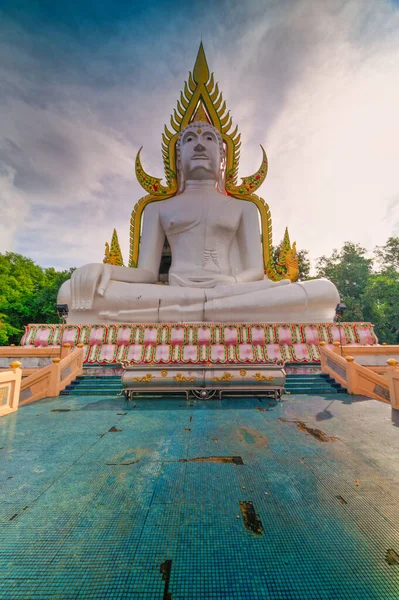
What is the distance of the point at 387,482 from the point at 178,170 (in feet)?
35.0

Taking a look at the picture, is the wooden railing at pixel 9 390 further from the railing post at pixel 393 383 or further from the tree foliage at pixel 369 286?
the tree foliage at pixel 369 286

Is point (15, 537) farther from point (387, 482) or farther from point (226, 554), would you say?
point (387, 482)

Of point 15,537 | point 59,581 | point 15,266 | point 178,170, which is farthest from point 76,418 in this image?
point 15,266

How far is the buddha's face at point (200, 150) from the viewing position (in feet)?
29.9

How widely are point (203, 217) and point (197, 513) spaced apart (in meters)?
8.40

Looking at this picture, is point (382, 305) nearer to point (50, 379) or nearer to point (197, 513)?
point (50, 379)

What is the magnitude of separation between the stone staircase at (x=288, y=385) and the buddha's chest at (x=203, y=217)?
5.05 metres

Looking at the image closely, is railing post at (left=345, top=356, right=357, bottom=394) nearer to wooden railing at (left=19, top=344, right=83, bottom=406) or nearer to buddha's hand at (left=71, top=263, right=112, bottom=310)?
wooden railing at (left=19, top=344, right=83, bottom=406)

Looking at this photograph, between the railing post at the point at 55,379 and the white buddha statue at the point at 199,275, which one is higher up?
the white buddha statue at the point at 199,275

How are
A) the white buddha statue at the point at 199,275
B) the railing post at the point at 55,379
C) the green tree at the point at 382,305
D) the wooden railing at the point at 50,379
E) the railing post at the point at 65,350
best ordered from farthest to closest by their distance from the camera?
the green tree at the point at 382,305 → the white buddha statue at the point at 199,275 → the railing post at the point at 65,350 → the railing post at the point at 55,379 → the wooden railing at the point at 50,379

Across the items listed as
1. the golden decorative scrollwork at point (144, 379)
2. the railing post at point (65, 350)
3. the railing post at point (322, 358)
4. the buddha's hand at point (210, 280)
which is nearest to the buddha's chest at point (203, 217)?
the buddha's hand at point (210, 280)

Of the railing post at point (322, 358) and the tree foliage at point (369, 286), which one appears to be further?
the tree foliage at point (369, 286)

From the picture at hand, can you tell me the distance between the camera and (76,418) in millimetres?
3760

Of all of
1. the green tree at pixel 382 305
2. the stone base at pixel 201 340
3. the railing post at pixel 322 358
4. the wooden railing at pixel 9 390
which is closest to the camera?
the wooden railing at pixel 9 390
